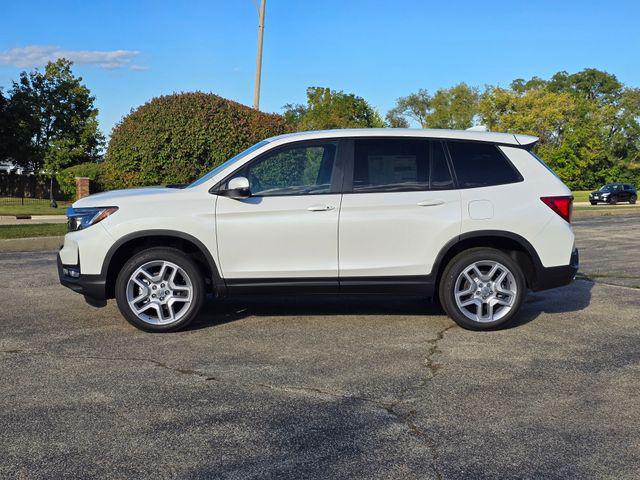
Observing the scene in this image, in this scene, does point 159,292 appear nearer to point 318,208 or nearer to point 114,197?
point 114,197

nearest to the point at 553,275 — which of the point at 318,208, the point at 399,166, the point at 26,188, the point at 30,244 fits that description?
the point at 399,166

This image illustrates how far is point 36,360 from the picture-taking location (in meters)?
5.44

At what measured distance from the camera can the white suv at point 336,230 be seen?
6320mm

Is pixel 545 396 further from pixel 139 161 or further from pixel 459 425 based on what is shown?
pixel 139 161

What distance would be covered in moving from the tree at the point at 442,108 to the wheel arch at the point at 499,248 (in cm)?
7441

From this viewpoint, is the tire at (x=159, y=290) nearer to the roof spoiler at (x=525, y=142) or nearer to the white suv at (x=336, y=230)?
the white suv at (x=336, y=230)

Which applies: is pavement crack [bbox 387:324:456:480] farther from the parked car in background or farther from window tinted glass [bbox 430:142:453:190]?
the parked car in background

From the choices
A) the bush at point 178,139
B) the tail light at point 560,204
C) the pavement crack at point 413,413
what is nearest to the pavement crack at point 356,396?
the pavement crack at point 413,413

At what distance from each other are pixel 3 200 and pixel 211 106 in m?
26.3

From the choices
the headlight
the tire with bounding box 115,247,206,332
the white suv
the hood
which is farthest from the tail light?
the headlight

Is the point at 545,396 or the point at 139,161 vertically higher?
the point at 139,161

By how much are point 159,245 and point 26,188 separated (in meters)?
43.5

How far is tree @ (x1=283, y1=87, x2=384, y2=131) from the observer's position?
1850 inches

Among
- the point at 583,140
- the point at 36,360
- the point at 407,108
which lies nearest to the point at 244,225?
the point at 36,360
